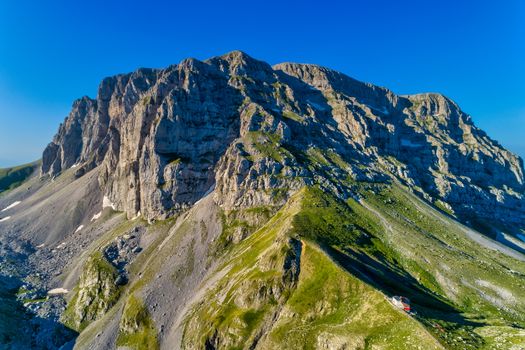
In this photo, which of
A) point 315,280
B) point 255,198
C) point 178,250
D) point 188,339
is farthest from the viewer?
point 255,198

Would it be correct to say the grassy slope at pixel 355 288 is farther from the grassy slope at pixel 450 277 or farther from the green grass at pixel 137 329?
the green grass at pixel 137 329

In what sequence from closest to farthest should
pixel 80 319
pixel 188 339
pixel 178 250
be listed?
1. pixel 188 339
2. pixel 80 319
3. pixel 178 250

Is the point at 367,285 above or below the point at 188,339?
above

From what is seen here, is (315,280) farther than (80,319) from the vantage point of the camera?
No

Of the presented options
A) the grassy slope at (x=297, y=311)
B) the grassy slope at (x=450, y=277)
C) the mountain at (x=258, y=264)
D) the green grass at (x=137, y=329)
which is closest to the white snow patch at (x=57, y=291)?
the mountain at (x=258, y=264)

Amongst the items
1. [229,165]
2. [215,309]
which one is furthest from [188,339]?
[229,165]

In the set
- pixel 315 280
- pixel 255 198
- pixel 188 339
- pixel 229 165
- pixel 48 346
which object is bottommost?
pixel 48 346

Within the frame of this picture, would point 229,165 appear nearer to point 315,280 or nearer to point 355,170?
point 355,170

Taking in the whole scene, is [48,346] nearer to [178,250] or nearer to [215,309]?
Answer: [178,250]

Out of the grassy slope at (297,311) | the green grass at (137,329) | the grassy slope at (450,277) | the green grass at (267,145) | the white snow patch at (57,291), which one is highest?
the green grass at (267,145)

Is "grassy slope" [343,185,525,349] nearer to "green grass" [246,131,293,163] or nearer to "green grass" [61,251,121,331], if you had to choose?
"green grass" [246,131,293,163]
